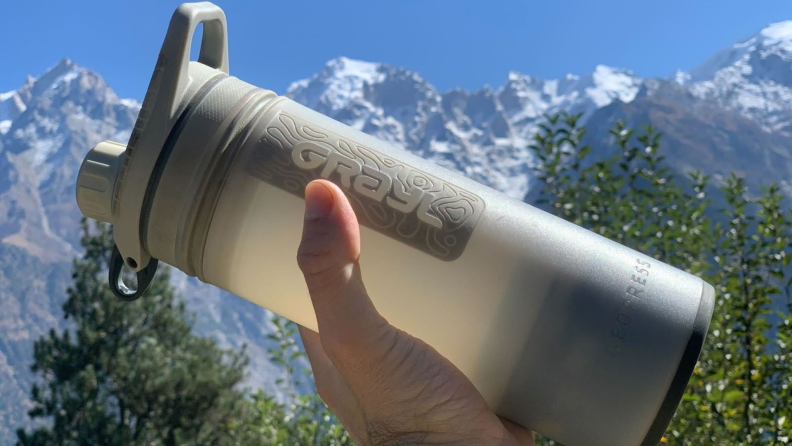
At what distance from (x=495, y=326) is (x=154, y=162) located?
2.39 feet

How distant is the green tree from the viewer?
1410cm

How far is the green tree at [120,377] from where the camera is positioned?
46.3 ft

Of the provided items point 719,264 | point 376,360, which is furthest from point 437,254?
point 719,264

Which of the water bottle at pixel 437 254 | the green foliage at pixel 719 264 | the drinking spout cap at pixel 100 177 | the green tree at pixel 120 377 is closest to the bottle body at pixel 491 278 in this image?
the water bottle at pixel 437 254

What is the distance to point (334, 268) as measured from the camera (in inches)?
45.1

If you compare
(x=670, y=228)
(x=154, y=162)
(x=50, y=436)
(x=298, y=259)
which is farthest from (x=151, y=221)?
(x=50, y=436)

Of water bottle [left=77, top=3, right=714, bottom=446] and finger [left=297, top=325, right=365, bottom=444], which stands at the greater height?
water bottle [left=77, top=3, right=714, bottom=446]

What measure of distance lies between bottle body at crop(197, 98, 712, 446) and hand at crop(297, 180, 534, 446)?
0.13ft

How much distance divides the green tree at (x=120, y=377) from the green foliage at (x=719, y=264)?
1220 centimetres

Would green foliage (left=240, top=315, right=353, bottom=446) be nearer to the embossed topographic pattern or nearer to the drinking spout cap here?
the drinking spout cap

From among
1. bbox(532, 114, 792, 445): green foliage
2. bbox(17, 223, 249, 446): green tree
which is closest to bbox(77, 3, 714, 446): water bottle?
bbox(532, 114, 792, 445): green foliage

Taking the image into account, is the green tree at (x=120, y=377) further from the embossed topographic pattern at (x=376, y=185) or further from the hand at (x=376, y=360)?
the embossed topographic pattern at (x=376, y=185)

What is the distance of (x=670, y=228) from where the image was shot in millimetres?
3215

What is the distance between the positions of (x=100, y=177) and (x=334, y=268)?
0.56 metres
